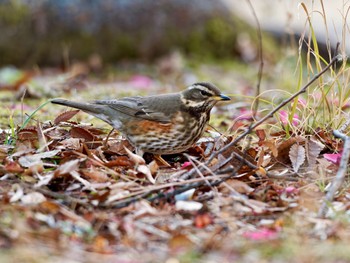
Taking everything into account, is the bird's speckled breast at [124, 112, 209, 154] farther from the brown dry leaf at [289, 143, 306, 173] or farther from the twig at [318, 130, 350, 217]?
the twig at [318, 130, 350, 217]

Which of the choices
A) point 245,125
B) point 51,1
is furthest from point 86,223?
point 51,1

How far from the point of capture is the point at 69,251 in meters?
4.38

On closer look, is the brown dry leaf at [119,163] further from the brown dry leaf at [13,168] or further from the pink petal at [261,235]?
the pink petal at [261,235]

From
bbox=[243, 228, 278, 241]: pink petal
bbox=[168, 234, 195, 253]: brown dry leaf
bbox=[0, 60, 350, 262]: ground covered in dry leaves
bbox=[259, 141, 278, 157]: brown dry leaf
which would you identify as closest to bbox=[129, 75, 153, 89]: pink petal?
bbox=[0, 60, 350, 262]: ground covered in dry leaves

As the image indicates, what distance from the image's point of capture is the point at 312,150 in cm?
628

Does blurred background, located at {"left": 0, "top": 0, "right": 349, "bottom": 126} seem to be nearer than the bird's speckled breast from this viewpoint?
No

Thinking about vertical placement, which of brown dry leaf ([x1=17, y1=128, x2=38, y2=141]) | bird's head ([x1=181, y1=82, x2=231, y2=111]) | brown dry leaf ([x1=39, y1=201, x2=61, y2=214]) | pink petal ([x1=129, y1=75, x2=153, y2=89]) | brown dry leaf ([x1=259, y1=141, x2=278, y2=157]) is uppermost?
bird's head ([x1=181, y1=82, x2=231, y2=111])

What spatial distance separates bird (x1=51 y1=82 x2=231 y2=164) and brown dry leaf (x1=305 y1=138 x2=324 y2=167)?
90 centimetres

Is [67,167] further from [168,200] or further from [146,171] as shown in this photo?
[168,200]

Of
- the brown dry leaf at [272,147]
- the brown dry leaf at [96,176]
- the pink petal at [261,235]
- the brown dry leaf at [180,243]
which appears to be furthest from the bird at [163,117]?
the brown dry leaf at [180,243]

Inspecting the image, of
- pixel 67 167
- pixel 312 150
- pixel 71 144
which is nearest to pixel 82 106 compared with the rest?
pixel 71 144

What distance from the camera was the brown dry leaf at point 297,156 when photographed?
20.0ft

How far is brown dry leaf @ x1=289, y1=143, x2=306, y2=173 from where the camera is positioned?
609cm

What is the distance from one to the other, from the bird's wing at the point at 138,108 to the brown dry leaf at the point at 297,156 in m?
1.32
